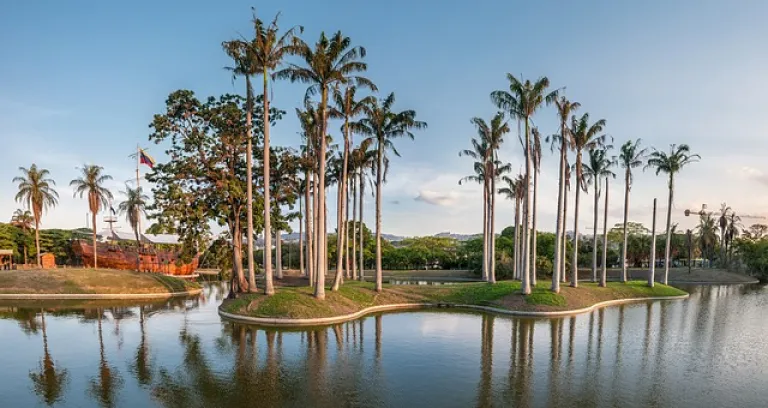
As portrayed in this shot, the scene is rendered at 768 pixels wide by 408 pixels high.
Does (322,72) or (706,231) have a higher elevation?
(322,72)

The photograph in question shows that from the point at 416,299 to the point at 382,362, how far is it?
19486 mm

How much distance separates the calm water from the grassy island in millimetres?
2544

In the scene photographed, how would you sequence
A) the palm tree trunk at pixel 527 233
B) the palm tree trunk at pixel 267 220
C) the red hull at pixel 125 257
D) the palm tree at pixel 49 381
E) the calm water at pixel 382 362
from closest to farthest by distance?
the palm tree at pixel 49 381
the calm water at pixel 382 362
the palm tree trunk at pixel 267 220
the palm tree trunk at pixel 527 233
the red hull at pixel 125 257

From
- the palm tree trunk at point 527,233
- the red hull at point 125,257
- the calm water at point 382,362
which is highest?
the palm tree trunk at point 527,233

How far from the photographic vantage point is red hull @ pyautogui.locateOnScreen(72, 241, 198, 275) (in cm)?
6719

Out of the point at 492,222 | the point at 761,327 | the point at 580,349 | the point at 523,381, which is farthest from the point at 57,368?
the point at 761,327

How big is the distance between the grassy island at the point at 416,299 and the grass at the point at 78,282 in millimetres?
15125

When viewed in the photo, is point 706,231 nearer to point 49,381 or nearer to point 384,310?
point 384,310

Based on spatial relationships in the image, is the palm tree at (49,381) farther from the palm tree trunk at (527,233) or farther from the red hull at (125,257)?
the red hull at (125,257)

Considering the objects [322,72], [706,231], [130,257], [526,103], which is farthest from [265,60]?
[706,231]

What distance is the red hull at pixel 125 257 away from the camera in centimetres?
6719

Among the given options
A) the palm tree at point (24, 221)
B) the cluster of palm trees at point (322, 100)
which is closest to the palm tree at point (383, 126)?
the cluster of palm trees at point (322, 100)

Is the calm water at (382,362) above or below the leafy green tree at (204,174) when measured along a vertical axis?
below

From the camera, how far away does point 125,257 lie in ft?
231
